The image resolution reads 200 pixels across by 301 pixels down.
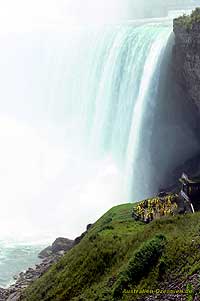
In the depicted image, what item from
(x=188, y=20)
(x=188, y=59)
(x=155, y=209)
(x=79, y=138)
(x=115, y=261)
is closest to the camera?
(x=115, y=261)

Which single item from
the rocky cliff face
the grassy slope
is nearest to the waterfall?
the rocky cliff face

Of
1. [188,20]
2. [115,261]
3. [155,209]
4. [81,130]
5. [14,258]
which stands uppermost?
[188,20]

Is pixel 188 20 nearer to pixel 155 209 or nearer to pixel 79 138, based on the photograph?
pixel 155 209

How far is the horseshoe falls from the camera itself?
31.8m

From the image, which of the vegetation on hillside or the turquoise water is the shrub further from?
the vegetation on hillside

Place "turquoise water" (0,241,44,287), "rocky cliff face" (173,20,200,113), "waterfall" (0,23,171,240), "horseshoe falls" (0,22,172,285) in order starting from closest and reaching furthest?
"turquoise water" (0,241,44,287) → "rocky cliff face" (173,20,200,113) → "horseshoe falls" (0,22,172,285) → "waterfall" (0,23,171,240)

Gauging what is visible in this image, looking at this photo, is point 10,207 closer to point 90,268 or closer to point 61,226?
point 61,226

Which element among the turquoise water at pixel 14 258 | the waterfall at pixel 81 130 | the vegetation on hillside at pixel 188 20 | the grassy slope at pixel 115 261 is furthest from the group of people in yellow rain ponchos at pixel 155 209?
the vegetation on hillside at pixel 188 20

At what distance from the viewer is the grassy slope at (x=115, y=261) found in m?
13.2

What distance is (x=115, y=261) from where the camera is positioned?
15.9 metres

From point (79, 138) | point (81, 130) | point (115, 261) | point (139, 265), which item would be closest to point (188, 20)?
point (81, 130)

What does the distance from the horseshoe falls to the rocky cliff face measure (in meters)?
1.39

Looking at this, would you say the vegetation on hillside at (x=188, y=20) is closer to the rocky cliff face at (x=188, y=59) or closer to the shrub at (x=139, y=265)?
the rocky cliff face at (x=188, y=59)

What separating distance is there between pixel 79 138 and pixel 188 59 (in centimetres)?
1265
